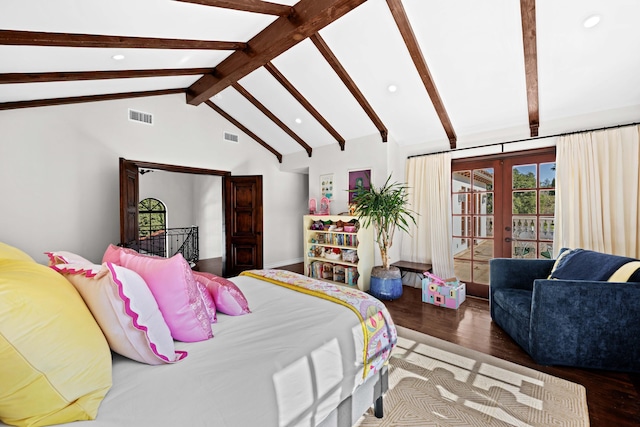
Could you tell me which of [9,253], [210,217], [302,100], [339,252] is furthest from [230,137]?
[9,253]

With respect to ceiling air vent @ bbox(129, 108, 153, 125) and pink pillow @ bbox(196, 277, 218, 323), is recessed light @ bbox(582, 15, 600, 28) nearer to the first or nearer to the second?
pink pillow @ bbox(196, 277, 218, 323)

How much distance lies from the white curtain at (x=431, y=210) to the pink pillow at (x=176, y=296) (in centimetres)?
383

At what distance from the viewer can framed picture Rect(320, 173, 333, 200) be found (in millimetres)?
5371

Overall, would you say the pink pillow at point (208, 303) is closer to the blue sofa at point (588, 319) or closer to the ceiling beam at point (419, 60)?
the blue sofa at point (588, 319)

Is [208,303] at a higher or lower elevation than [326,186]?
lower

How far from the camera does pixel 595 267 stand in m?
2.38

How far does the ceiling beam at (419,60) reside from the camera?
264 cm

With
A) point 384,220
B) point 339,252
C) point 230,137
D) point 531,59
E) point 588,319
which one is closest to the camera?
point 588,319

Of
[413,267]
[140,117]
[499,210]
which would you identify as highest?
[140,117]

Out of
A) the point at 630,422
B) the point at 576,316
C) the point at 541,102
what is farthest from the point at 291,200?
the point at 630,422

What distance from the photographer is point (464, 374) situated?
215cm

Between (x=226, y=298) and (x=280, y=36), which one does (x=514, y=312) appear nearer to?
(x=226, y=298)

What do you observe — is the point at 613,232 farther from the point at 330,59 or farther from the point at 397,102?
the point at 330,59

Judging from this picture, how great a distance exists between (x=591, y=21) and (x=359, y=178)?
10.5 ft
